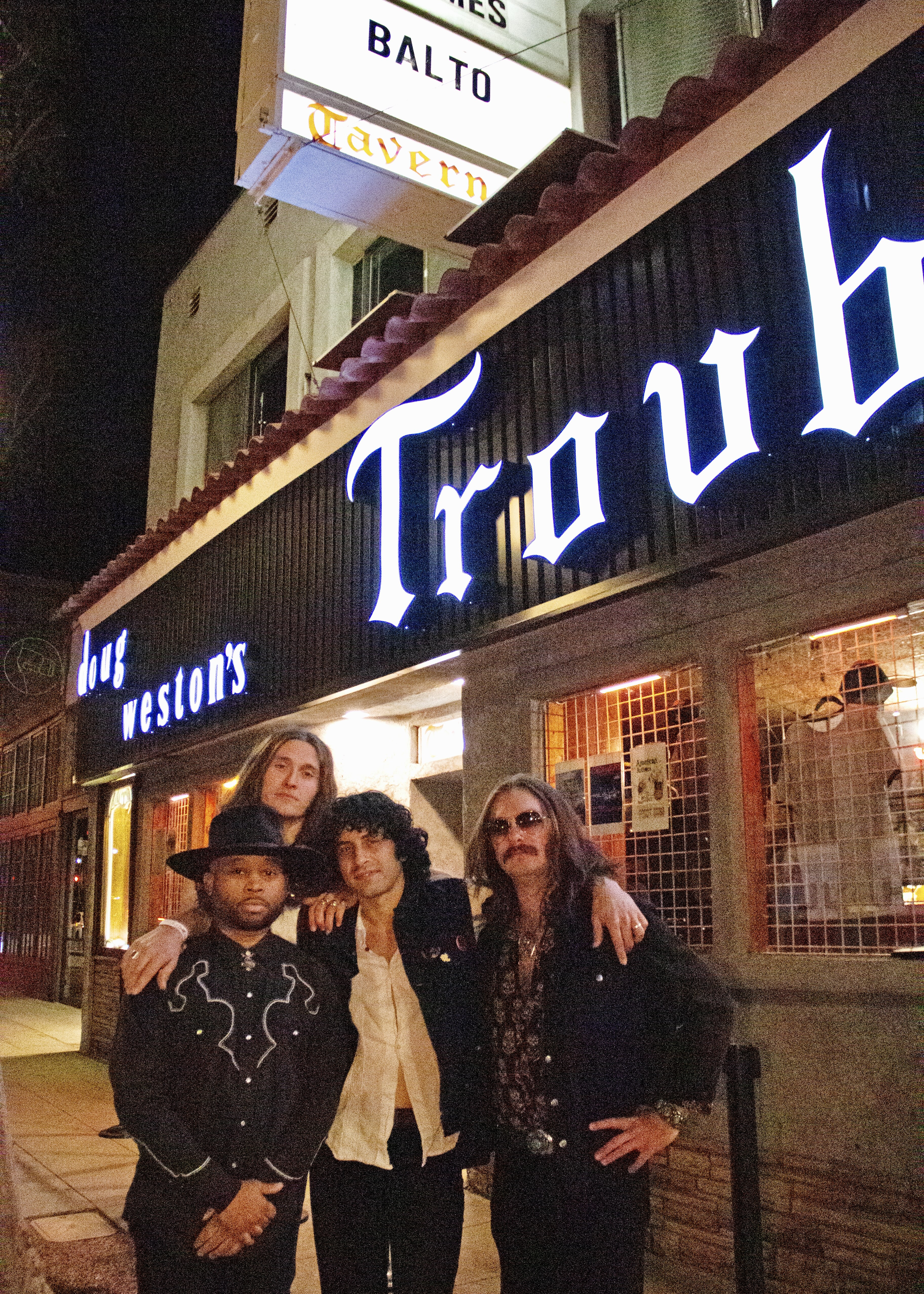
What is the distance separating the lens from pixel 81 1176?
6.36m

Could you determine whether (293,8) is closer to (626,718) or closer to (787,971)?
(626,718)

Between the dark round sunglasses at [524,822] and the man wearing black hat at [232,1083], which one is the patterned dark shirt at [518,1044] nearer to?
the dark round sunglasses at [524,822]

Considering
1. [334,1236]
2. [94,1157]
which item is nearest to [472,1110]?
[334,1236]

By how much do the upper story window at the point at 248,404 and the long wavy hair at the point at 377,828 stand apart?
26.9 feet

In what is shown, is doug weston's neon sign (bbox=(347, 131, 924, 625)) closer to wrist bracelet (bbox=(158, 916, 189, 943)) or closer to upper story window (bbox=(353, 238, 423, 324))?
wrist bracelet (bbox=(158, 916, 189, 943))

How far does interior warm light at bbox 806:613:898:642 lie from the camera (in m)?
4.39

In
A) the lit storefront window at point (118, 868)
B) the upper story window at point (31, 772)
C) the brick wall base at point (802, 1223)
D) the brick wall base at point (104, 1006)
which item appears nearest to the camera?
the brick wall base at point (802, 1223)

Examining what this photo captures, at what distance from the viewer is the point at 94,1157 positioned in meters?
6.85

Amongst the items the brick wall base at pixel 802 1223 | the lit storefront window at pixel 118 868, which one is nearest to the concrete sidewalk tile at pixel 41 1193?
the brick wall base at pixel 802 1223

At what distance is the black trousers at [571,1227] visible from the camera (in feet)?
9.08

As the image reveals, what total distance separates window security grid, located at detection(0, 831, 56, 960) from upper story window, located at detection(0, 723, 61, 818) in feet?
2.10

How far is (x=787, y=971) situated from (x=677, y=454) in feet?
7.50

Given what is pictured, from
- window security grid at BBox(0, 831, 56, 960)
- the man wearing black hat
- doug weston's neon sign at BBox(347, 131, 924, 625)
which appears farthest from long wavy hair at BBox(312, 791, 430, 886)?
window security grid at BBox(0, 831, 56, 960)

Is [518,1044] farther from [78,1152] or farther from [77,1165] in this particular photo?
[78,1152]
